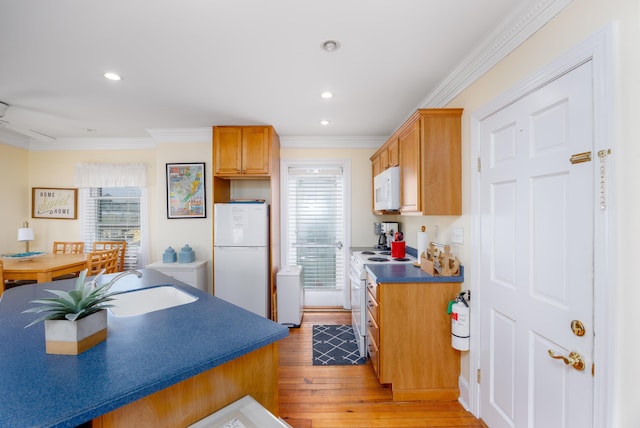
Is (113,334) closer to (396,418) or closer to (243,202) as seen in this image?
(396,418)

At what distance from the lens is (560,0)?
1.26 m

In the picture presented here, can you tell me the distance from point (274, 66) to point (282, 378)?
2600mm

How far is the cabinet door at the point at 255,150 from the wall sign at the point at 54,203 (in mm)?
2877

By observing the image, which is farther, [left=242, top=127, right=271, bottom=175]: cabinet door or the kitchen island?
[left=242, top=127, right=271, bottom=175]: cabinet door

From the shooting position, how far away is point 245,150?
3422 mm

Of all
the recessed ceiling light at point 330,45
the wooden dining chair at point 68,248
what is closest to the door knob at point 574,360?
the recessed ceiling light at point 330,45

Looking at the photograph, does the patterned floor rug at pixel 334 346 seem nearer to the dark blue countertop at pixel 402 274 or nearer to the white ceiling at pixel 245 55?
the dark blue countertop at pixel 402 274

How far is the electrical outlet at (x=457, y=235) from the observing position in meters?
2.12

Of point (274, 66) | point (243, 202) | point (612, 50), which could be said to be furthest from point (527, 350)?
point (243, 202)

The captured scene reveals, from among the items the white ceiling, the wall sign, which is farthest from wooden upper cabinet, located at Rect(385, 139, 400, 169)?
the wall sign

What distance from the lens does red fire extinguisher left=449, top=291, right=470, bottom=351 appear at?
197cm

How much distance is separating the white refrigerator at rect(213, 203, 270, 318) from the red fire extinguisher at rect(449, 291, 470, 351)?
7.15ft

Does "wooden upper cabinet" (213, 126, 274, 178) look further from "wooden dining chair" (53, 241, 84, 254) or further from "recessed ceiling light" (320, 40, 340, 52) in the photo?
"wooden dining chair" (53, 241, 84, 254)

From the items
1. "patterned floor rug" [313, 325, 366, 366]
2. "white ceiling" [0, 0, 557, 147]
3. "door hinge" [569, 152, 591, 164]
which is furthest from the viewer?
"patterned floor rug" [313, 325, 366, 366]
